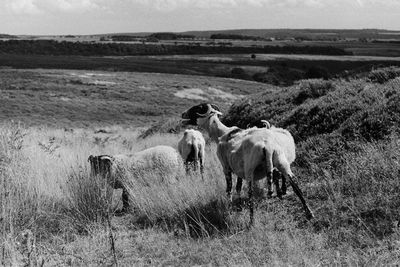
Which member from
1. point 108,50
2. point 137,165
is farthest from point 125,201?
point 108,50

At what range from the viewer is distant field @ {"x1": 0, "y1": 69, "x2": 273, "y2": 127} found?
1763 inches

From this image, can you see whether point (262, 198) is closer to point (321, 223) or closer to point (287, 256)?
point (321, 223)

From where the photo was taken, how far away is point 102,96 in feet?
186

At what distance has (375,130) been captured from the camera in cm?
1013

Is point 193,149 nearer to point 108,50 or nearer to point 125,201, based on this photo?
point 125,201

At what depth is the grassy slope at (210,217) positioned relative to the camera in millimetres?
5727

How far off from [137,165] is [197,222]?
3274mm

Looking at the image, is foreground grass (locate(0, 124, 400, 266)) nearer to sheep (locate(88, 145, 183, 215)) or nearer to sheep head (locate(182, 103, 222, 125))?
sheep (locate(88, 145, 183, 215))

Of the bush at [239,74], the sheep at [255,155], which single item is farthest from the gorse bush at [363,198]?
the bush at [239,74]

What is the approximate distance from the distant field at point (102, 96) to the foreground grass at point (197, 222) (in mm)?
32628

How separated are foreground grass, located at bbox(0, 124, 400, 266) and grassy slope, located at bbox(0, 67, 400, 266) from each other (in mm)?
16

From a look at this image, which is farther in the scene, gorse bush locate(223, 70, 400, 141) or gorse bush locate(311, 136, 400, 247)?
gorse bush locate(223, 70, 400, 141)

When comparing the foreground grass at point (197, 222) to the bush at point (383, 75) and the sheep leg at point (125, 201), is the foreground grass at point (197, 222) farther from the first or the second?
the bush at point (383, 75)

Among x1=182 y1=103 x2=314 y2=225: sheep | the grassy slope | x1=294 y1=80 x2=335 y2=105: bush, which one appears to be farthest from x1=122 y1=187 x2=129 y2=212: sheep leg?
x1=294 y1=80 x2=335 y2=105: bush
